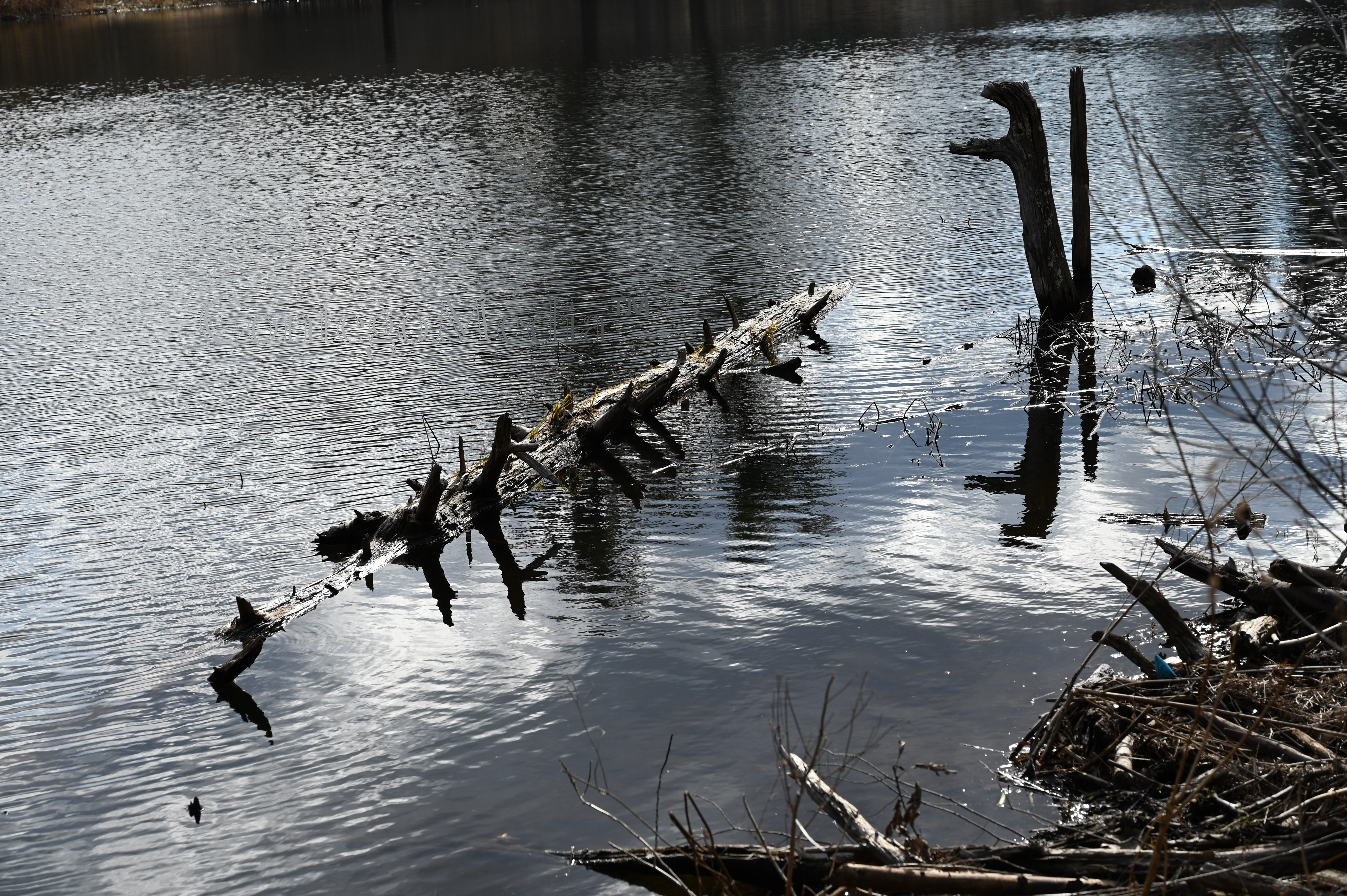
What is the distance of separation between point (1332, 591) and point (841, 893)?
12.0ft

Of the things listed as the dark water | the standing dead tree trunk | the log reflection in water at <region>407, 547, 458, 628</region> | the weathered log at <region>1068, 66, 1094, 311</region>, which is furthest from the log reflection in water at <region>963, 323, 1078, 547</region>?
the log reflection in water at <region>407, 547, 458, 628</region>

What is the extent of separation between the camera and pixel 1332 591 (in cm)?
721

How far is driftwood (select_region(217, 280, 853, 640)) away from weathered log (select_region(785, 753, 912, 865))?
5418 mm

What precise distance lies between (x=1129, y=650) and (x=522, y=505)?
23.3 feet

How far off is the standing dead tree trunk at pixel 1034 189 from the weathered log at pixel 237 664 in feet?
35.2

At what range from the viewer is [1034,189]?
16656 mm

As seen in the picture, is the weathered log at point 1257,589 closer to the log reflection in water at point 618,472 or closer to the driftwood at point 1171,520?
the driftwood at point 1171,520

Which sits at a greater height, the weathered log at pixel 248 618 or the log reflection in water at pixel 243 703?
the weathered log at pixel 248 618

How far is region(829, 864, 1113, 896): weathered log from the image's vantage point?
5.57m

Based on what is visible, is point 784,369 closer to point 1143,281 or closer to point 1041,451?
point 1041,451

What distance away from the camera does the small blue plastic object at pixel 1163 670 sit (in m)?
7.37

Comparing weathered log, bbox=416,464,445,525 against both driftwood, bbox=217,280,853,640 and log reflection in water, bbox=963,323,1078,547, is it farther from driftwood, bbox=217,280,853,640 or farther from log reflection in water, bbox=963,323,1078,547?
log reflection in water, bbox=963,323,1078,547

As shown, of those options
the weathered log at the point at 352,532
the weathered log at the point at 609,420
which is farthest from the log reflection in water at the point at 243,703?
the weathered log at the point at 609,420

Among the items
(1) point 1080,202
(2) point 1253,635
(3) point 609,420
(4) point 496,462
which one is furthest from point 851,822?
(1) point 1080,202
